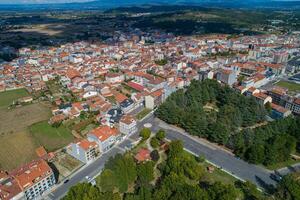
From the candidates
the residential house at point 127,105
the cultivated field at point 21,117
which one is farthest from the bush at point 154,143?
the cultivated field at point 21,117

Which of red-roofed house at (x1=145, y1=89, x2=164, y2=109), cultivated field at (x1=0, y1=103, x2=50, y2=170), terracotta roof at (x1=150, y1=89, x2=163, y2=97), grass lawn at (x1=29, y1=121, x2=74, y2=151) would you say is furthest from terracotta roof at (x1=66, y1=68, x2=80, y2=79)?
red-roofed house at (x1=145, y1=89, x2=164, y2=109)

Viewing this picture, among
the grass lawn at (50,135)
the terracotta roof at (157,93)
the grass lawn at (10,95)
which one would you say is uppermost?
the terracotta roof at (157,93)

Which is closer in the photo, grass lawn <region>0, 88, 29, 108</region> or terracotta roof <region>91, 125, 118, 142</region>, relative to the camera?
terracotta roof <region>91, 125, 118, 142</region>

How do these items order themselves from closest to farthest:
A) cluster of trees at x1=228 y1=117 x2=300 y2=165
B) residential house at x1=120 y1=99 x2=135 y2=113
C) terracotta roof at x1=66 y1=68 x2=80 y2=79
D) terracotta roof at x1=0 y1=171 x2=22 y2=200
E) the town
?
terracotta roof at x1=0 y1=171 x2=22 y2=200, cluster of trees at x1=228 y1=117 x2=300 y2=165, the town, residential house at x1=120 y1=99 x2=135 y2=113, terracotta roof at x1=66 y1=68 x2=80 y2=79

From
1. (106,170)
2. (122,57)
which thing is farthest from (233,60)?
(106,170)

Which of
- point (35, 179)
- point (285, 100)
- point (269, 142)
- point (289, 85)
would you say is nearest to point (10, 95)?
point (35, 179)

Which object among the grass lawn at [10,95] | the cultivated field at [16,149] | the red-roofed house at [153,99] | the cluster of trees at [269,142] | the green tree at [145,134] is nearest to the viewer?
the cluster of trees at [269,142]

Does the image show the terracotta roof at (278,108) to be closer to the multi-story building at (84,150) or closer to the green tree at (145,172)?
the green tree at (145,172)

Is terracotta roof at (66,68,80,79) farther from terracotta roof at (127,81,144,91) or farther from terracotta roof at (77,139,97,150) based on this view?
terracotta roof at (77,139,97,150)
